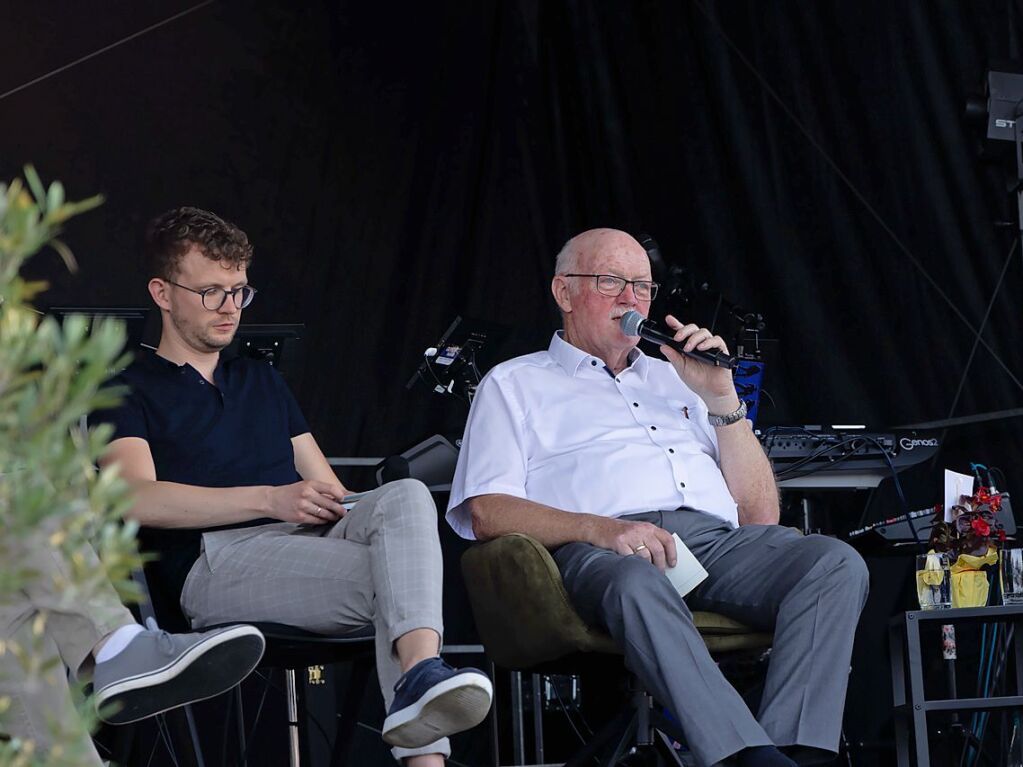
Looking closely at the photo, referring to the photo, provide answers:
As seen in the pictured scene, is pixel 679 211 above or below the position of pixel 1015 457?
above

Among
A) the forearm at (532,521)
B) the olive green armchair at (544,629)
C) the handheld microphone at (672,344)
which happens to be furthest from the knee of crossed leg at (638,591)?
the handheld microphone at (672,344)

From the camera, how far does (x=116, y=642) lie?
6.21ft

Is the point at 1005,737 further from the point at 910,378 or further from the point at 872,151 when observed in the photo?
the point at 872,151

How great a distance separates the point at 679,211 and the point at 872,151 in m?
0.65

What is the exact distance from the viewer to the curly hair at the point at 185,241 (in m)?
2.57

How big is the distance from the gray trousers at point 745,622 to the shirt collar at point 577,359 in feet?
1.80

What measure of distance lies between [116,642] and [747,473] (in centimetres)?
148

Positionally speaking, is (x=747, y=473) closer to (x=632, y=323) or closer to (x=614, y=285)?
(x=632, y=323)

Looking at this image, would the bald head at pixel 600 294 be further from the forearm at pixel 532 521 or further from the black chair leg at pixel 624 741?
the black chair leg at pixel 624 741

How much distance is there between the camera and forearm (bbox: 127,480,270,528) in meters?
2.29

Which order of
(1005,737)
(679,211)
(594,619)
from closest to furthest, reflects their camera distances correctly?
(594,619) < (1005,737) < (679,211)

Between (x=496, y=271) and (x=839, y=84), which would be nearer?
(x=839, y=84)

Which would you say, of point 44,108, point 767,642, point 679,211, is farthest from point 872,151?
Answer: point 44,108

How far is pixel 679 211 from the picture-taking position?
4.24 m
